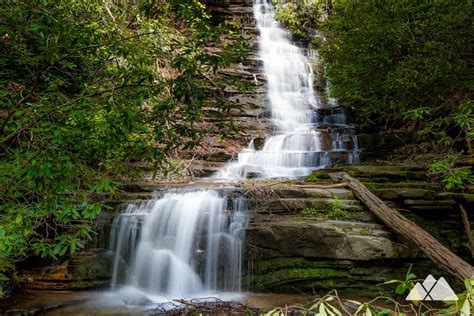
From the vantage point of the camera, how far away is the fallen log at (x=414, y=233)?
4711mm

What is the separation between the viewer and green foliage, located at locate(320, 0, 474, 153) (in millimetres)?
5586

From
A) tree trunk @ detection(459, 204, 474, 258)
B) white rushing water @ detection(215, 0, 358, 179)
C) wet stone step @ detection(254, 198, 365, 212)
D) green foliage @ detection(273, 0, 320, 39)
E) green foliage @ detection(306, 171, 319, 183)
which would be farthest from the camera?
green foliage @ detection(273, 0, 320, 39)

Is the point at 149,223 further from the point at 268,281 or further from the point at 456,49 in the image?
the point at 456,49

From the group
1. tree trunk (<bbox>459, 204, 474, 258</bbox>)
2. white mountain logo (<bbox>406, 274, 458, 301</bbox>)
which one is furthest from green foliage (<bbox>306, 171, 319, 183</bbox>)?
white mountain logo (<bbox>406, 274, 458, 301</bbox>)

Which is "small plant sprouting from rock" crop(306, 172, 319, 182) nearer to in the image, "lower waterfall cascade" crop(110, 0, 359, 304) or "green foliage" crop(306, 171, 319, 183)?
"green foliage" crop(306, 171, 319, 183)

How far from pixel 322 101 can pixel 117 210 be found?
31.9 feet

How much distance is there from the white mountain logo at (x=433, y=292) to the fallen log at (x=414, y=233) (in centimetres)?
398

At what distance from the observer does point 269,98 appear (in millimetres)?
14258

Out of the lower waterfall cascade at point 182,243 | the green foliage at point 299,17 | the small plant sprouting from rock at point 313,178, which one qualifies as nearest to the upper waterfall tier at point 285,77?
the green foliage at point 299,17

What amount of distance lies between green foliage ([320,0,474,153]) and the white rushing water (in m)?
3.21

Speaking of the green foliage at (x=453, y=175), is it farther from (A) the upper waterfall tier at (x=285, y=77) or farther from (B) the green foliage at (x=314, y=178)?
(A) the upper waterfall tier at (x=285, y=77)

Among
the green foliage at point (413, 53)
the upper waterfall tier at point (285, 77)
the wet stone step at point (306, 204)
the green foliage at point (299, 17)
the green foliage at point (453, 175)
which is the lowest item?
the wet stone step at point (306, 204)

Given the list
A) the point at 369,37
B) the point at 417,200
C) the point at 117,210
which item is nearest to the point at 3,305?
the point at 117,210

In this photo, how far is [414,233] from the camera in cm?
541
